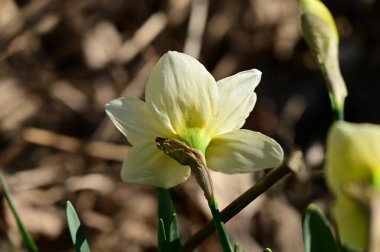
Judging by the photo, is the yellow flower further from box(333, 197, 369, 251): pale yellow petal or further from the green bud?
the green bud

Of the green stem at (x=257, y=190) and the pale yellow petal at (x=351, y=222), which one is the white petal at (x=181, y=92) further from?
the pale yellow petal at (x=351, y=222)

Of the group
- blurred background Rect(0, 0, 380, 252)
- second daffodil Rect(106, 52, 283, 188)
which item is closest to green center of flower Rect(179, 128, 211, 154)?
second daffodil Rect(106, 52, 283, 188)

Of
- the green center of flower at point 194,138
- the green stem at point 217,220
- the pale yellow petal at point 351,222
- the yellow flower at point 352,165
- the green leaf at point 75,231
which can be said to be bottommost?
the green leaf at point 75,231

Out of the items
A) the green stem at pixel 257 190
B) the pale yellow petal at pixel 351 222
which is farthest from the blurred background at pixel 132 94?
the pale yellow petal at pixel 351 222

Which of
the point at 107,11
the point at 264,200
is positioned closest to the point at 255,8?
the point at 107,11

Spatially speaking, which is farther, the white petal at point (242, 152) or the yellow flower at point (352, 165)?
the white petal at point (242, 152)

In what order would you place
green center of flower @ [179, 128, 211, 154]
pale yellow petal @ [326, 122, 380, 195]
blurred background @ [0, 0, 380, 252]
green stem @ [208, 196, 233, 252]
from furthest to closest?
blurred background @ [0, 0, 380, 252] < green center of flower @ [179, 128, 211, 154] < green stem @ [208, 196, 233, 252] < pale yellow petal @ [326, 122, 380, 195]

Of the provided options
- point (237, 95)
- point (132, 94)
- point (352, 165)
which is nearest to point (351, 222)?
point (352, 165)

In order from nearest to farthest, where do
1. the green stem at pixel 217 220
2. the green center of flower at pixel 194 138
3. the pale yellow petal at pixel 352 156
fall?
1. the pale yellow petal at pixel 352 156
2. the green stem at pixel 217 220
3. the green center of flower at pixel 194 138
